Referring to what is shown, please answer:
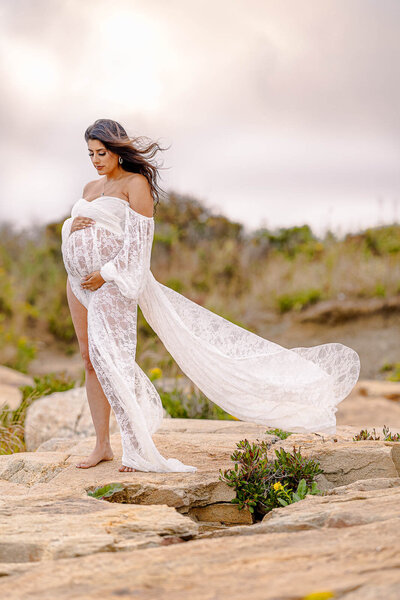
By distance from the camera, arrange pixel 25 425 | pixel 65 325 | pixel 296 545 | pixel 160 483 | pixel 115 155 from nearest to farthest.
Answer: pixel 296 545 < pixel 160 483 < pixel 115 155 < pixel 25 425 < pixel 65 325

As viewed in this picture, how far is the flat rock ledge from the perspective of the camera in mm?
1830

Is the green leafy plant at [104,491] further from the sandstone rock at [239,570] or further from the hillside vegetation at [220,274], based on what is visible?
the hillside vegetation at [220,274]

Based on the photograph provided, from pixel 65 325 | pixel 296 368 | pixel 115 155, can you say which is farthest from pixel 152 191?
pixel 65 325

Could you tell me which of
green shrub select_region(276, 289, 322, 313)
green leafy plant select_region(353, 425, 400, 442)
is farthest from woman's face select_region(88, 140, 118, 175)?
green shrub select_region(276, 289, 322, 313)

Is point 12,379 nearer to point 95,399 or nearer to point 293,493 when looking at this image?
point 95,399

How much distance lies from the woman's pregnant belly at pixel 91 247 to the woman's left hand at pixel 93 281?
0.07 m

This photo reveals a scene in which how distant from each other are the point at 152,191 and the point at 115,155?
0.33 meters

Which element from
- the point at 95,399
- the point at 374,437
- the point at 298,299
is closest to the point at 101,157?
the point at 95,399

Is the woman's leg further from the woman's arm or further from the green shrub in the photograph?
the green shrub

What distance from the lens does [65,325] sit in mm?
14312

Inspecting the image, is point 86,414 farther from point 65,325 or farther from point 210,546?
point 65,325

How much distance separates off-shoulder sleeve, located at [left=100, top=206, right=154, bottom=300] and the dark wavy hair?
0.91 feet

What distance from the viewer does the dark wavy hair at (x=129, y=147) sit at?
4.08 m

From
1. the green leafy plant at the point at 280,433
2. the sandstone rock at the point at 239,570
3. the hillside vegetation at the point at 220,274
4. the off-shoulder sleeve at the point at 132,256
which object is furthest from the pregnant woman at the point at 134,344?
the hillside vegetation at the point at 220,274
